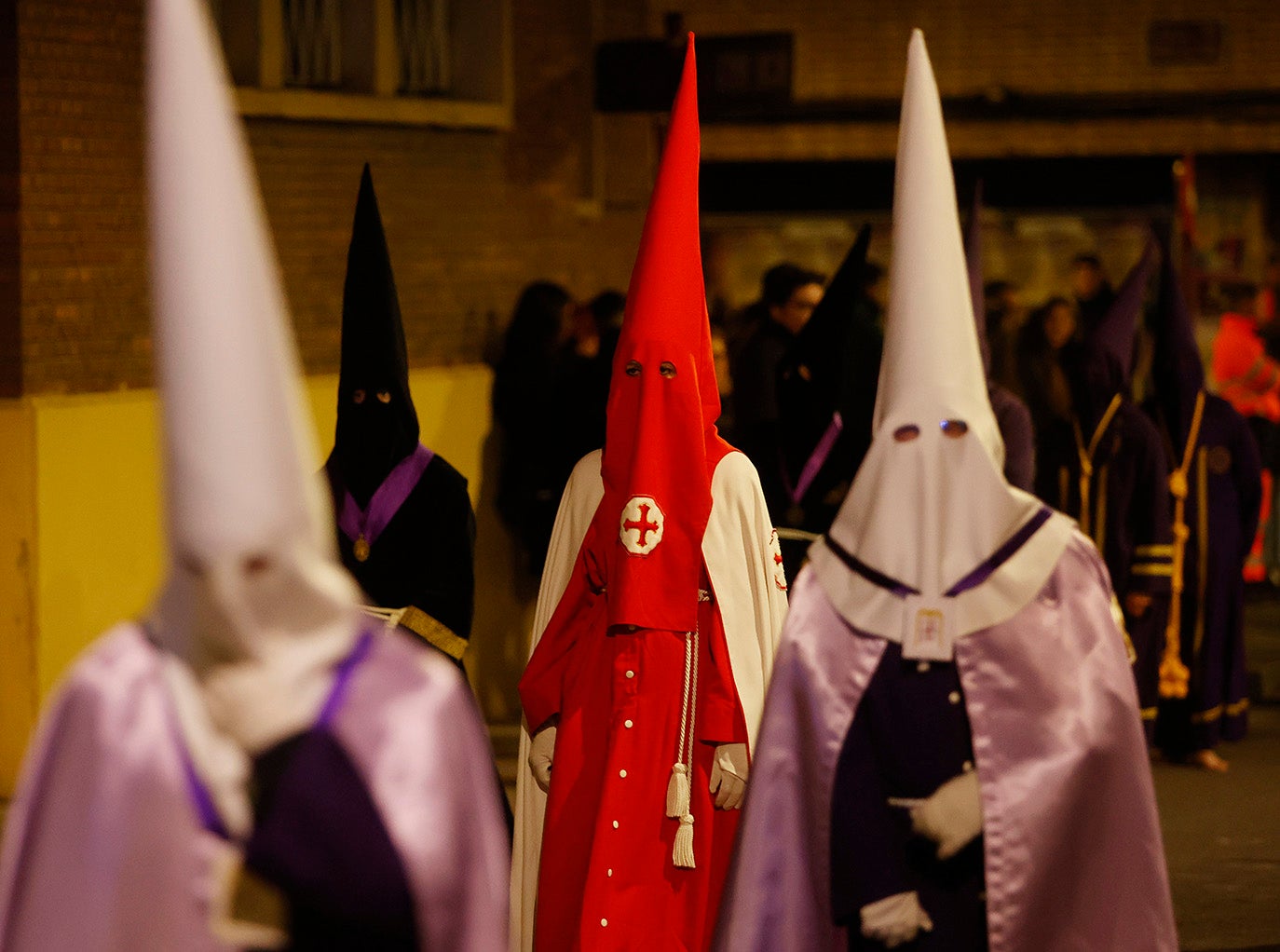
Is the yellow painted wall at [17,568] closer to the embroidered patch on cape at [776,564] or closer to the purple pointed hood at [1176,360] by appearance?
the embroidered patch on cape at [776,564]

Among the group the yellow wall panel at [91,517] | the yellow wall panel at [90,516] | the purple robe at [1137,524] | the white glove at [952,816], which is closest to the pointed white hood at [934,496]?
the white glove at [952,816]

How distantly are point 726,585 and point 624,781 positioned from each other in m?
0.65

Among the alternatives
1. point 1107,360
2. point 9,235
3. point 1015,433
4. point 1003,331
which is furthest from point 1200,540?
point 1003,331

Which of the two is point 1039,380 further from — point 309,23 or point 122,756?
point 122,756

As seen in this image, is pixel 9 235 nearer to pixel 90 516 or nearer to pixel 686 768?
pixel 90 516

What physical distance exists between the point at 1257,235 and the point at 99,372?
1460 cm

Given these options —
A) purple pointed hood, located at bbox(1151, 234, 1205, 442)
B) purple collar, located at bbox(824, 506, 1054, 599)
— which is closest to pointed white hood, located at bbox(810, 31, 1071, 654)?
purple collar, located at bbox(824, 506, 1054, 599)

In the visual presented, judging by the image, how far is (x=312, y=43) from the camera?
468 inches

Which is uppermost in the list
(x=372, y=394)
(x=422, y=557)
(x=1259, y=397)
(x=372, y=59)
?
(x=372, y=59)

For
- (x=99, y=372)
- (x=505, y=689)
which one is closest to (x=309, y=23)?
(x=99, y=372)

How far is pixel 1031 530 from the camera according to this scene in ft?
16.3

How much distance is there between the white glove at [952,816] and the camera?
4.93m

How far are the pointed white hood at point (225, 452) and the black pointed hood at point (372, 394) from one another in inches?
137

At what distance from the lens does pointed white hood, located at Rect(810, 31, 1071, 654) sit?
4887 mm
